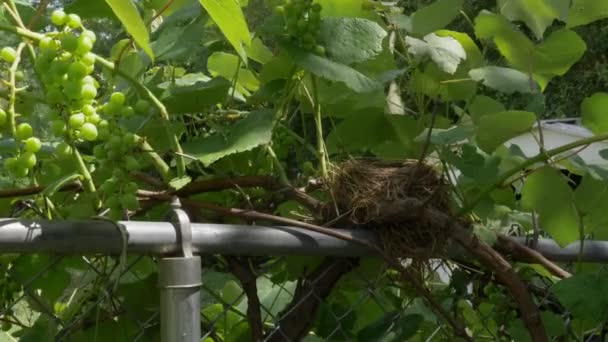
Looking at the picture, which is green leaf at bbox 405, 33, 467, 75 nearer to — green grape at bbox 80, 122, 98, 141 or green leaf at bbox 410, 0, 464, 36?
green leaf at bbox 410, 0, 464, 36

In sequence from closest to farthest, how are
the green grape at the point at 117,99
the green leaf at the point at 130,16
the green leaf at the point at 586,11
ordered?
the green leaf at the point at 130,16, the green grape at the point at 117,99, the green leaf at the point at 586,11

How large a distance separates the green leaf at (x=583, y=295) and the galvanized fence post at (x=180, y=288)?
440mm

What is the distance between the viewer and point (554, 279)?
110 centimetres

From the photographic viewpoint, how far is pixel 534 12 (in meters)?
1.05

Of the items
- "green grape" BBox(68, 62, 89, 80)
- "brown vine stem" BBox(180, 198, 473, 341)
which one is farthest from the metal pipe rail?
"green grape" BBox(68, 62, 89, 80)

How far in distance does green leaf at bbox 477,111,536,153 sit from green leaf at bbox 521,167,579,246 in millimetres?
67

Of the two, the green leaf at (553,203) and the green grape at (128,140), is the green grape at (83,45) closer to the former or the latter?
the green grape at (128,140)

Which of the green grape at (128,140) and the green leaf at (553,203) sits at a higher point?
the green grape at (128,140)

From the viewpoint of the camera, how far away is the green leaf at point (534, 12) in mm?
1035

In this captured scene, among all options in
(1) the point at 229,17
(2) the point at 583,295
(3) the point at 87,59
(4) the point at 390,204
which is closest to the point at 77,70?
(3) the point at 87,59

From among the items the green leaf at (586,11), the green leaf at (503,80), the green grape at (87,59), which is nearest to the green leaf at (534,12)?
the green leaf at (586,11)

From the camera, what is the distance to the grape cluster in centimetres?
81

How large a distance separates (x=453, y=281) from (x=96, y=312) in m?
0.44

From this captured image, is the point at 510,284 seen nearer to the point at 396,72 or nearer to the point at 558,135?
the point at 396,72
